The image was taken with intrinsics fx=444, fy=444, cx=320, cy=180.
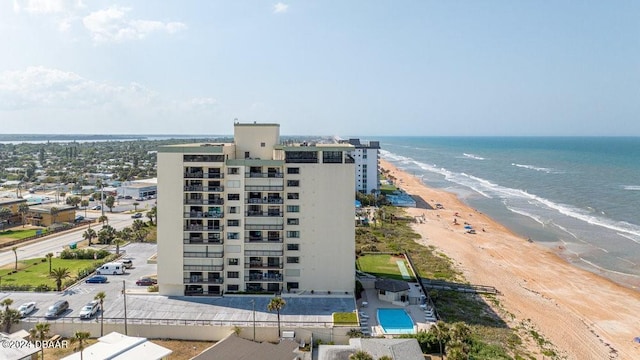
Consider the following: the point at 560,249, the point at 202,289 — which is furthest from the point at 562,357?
the point at 560,249

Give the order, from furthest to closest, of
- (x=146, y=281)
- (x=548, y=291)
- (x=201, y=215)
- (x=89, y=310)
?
(x=548, y=291) < (x=146, y=281) < (x=201, y=215) < (x=89, y=310)

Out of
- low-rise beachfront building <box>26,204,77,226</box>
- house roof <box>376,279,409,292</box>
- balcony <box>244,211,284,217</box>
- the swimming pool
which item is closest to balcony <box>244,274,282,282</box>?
balcony <box>244,211,284,217</box>

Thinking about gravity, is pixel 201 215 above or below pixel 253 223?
above

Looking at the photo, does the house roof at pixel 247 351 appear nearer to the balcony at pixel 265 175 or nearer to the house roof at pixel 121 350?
the house roof at pixel 121 350

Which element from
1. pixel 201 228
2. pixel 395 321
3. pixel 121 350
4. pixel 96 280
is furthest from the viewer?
pixel 96 280

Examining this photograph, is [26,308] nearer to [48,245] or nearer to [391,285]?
[48,245]

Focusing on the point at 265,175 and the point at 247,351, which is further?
the point at 265,175

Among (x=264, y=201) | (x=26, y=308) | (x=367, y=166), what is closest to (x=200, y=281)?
(x=264, y=201)

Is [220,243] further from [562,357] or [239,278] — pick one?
[562,357]
